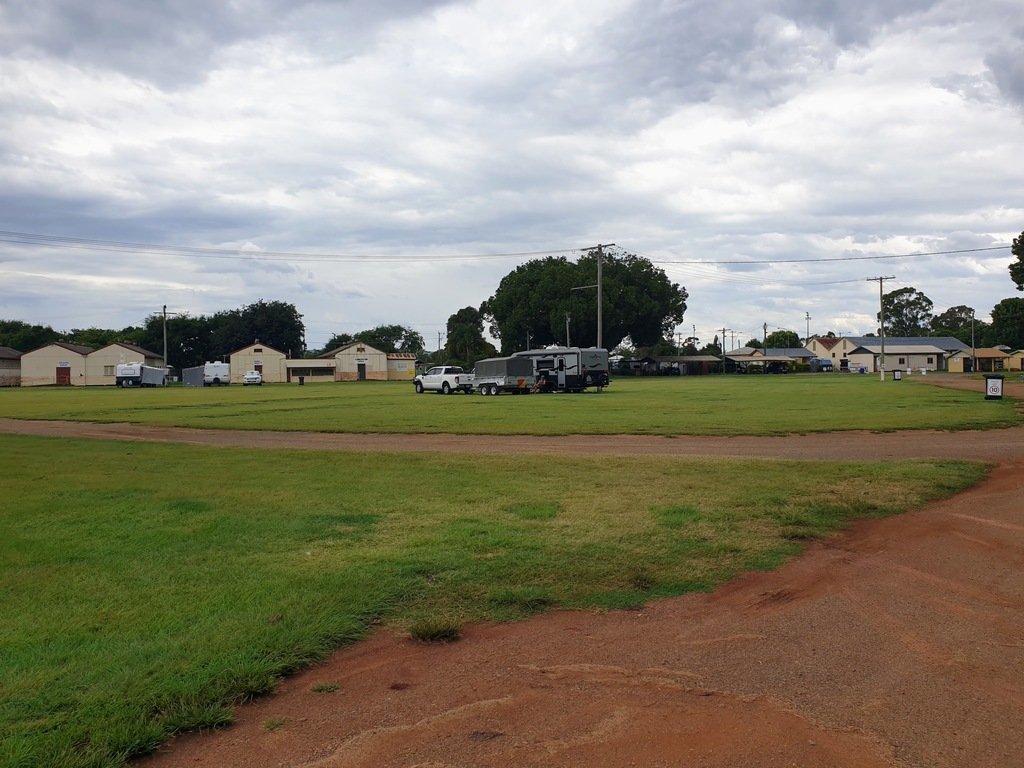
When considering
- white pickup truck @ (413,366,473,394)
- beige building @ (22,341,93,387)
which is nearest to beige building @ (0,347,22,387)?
beige building @ (22,341,93,387)

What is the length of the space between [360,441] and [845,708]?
16.8m

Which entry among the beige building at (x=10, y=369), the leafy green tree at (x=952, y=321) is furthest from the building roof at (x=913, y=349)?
the beige building at (x=10, y=369)

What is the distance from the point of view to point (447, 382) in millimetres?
53000

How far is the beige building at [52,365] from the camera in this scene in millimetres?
95500

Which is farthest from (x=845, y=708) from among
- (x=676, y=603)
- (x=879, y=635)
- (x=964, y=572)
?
(x=964, y=572)

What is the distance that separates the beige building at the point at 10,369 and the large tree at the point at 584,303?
57213 mm

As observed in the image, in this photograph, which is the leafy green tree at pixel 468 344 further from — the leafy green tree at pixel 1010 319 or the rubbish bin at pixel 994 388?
the rubbish bin at pixel 994 388

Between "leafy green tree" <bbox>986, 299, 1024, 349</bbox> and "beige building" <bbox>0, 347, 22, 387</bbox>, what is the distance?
12252cm

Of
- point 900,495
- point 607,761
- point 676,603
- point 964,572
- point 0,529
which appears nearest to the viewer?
point 607,761

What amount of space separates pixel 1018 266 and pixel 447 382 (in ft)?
154

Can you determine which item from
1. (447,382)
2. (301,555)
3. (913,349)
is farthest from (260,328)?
(301,555)

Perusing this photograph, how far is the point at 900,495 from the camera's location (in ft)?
37.4

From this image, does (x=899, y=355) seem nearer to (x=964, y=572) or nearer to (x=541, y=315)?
(x=541, y=315)

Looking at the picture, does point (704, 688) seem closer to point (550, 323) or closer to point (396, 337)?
point (550, 323)
